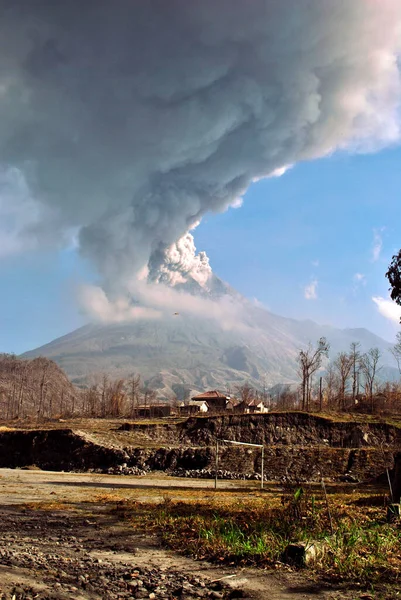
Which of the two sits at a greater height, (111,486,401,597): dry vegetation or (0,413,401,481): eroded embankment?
(111,486,401,597): dry vegetation

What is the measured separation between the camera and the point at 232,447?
151 feet

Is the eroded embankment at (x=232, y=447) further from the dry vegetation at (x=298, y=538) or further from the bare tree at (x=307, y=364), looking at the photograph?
the dry vegetation at (x=298, y=538)

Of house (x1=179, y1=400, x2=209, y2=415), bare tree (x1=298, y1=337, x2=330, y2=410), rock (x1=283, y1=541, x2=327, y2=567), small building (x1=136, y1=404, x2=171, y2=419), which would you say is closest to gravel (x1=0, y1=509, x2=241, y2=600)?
rock (x1=283, y1=541, x2=327, y2=567)

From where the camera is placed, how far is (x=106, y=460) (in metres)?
46.5

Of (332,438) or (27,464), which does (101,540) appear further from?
(332,438)

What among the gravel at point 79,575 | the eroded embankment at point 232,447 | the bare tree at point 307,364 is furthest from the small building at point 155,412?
the gravel at point 79,575

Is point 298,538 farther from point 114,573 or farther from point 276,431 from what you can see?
point 276,431

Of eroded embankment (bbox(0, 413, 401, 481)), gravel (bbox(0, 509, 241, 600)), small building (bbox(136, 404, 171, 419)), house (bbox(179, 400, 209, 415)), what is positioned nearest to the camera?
gravel (bbox(0, 509, 241, 600))

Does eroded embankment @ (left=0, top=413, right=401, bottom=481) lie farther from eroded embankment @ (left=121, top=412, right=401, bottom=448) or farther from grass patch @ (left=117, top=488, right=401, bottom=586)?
grass patch @ (left=117, top=488, right=401, bottom=586)

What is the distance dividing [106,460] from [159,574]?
40821 millimetres

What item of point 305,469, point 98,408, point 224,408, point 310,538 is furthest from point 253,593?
point 98,408

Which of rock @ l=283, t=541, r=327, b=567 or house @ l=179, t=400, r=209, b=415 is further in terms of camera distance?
house @ l=179, t=400, r=209, b=415

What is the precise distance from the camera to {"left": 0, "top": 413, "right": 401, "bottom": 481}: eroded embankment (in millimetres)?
41688

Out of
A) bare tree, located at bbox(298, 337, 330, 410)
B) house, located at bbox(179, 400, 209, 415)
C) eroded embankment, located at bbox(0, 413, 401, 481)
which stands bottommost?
eroded embankment, located at bbox(0, 413, 401, 481)
